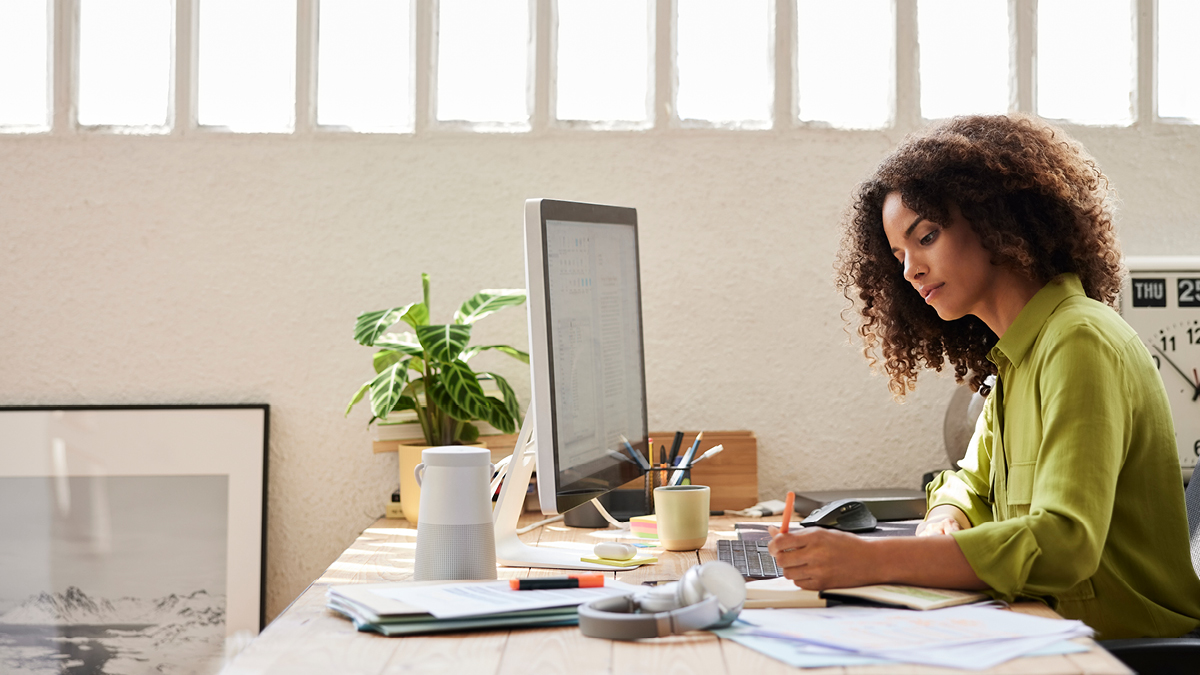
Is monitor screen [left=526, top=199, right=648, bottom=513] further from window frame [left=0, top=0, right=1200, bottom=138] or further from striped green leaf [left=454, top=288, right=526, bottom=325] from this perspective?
window frame [left=0, top=0, right=1200, bottom=138]

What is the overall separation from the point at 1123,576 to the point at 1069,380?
290 millimetres

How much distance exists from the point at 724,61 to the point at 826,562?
1.71 metres

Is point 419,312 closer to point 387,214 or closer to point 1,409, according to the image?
point 387,214

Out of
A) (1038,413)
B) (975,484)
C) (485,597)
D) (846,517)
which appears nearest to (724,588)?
(485,597)

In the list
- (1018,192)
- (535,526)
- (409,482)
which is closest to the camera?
(1018,192)

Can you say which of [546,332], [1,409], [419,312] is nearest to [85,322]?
[1,409]

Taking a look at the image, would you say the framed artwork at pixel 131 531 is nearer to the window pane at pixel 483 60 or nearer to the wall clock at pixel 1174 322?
the window pane at pixel 483 60

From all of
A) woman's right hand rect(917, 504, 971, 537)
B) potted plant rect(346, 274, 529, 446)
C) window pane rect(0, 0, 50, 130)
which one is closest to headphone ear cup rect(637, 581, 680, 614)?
woman's right hand rect(917, 504, 971, 537)

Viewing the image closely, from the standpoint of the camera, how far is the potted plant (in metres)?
2.12

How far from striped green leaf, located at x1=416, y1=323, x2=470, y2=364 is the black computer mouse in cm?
80

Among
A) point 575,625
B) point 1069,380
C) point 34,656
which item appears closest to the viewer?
point 575,625

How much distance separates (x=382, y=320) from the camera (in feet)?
7.03

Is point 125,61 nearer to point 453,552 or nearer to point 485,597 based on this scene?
point 453,552

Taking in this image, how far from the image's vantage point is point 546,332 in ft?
4.49
